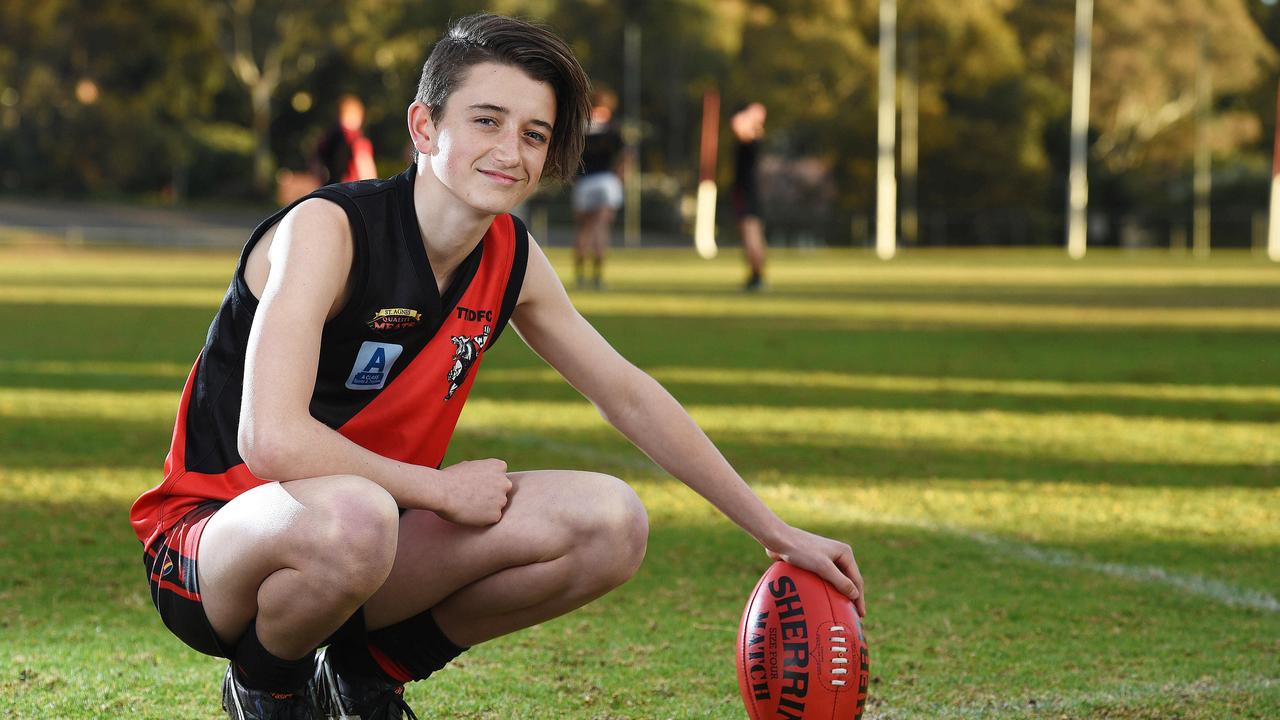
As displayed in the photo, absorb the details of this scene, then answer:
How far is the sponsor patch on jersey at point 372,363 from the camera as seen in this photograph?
3266 mm

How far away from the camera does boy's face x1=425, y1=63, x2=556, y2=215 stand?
320 cm

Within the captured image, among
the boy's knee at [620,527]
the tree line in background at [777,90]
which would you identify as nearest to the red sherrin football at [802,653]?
the boy's knee at [620,527]

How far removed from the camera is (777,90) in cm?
5478

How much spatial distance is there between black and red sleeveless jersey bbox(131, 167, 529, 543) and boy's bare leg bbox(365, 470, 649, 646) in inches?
9.1

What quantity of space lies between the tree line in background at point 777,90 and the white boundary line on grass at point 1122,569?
158 feet

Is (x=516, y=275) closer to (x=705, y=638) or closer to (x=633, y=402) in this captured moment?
(x=633, y=402)

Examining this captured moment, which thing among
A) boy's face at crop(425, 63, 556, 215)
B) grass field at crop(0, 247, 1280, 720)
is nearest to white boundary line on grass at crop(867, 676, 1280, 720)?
grass field at crop(0, 247, 1280, 720)

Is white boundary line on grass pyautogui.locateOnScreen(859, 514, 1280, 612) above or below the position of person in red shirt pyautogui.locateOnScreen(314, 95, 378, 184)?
below

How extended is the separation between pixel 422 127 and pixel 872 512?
130 inches

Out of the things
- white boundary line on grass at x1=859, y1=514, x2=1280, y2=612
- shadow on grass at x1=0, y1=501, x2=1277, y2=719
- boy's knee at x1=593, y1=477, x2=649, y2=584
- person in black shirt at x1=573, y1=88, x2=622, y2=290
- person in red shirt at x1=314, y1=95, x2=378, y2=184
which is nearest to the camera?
boy's knee at x1=593, y1=477, x2=649, y2=584

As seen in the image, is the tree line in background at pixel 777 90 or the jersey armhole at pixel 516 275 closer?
the jersey armhole at pixel 516 275

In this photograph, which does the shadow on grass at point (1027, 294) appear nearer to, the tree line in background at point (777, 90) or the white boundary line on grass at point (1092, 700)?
the white boundary line on grass at point (1092, 700)

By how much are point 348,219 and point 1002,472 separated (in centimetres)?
454

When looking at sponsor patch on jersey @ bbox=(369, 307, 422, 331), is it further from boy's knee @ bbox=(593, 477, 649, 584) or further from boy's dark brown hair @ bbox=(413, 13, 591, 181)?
boy's knee @ bbox=(593, 477, 649, 584)
